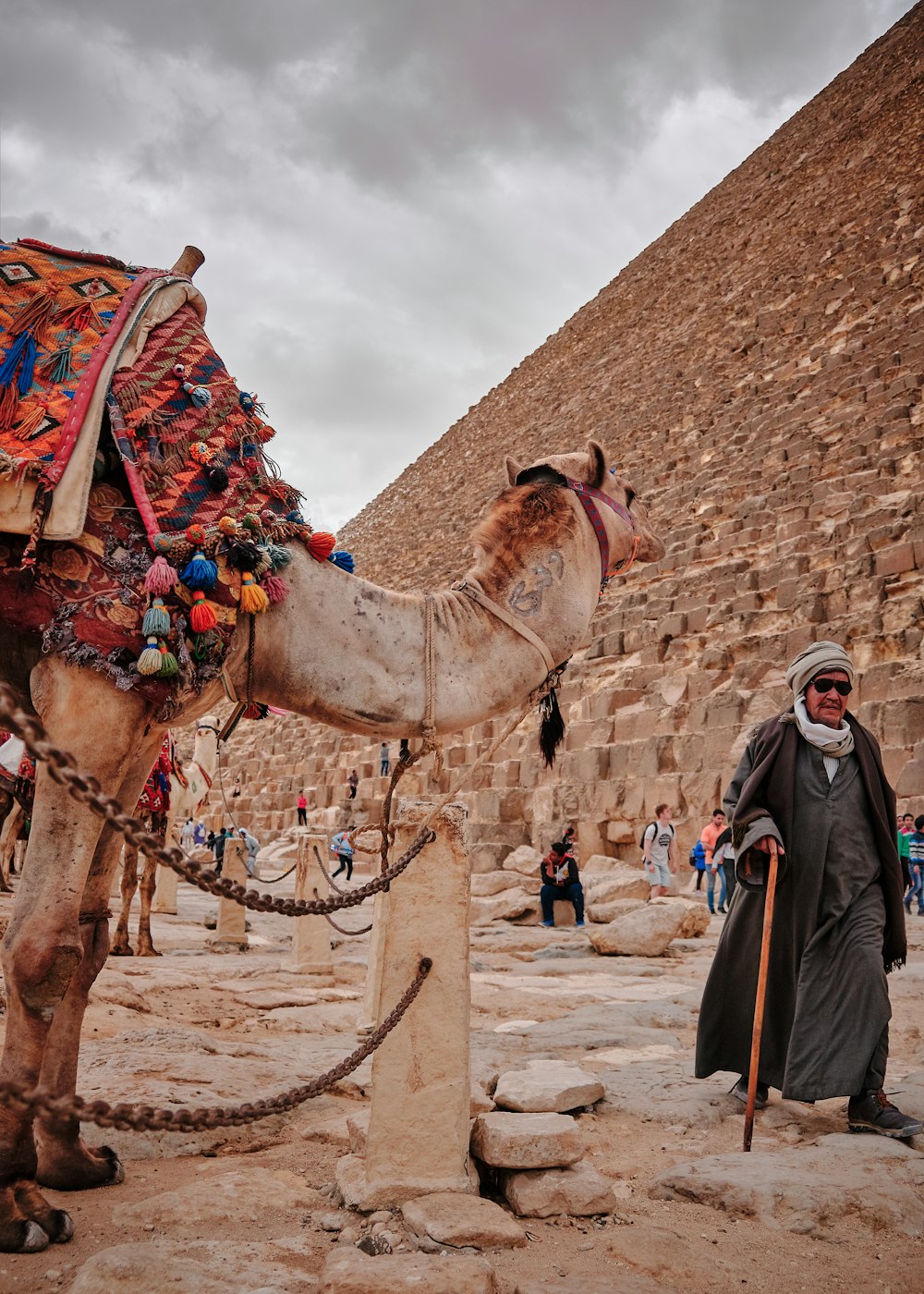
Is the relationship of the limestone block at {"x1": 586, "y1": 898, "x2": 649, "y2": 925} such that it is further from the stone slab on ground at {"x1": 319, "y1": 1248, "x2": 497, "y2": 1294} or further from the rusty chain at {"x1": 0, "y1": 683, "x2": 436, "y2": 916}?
the stone slab on ground at {"x1": 319, "y1": 1248, "x2": 497, "y2": 1294}

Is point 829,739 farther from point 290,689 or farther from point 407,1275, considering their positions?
point 407,1275

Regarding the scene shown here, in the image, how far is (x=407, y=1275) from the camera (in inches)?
80.7

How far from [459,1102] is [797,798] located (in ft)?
6.32

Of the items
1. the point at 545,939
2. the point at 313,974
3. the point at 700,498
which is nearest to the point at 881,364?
the point at 700,498

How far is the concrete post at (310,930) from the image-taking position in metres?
7.34

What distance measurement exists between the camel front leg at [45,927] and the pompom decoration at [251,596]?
404 millimetres

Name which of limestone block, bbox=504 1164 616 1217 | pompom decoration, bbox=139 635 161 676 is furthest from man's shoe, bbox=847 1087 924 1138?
pompom decoration, bbox=139 635 161 676

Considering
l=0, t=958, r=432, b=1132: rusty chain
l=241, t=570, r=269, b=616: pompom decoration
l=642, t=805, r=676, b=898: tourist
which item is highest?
l=241, t=570, r=269, b=616: pompom decoration

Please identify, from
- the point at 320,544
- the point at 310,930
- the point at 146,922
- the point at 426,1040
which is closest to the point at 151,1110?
the point at 426,1040

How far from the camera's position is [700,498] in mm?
22281

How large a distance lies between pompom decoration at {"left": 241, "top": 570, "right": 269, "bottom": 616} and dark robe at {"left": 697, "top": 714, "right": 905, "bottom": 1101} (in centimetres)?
217

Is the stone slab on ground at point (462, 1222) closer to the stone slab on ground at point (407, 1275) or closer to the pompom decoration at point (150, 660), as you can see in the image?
the stone slab on ground at point (407, 1275)

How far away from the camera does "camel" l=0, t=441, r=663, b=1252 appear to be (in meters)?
2.29

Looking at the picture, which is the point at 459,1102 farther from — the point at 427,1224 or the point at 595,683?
the point at 595,683
